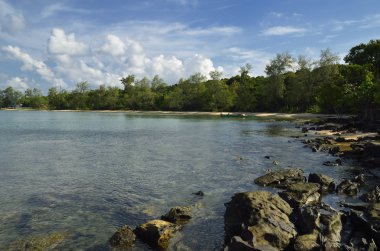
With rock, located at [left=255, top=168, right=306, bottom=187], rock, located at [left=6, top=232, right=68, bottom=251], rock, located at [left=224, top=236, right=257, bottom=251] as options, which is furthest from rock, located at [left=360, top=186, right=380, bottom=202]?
rock, located at [left=6, top=232, right=68, bottom=251]

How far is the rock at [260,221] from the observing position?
14.0 m

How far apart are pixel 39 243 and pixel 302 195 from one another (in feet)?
48.6

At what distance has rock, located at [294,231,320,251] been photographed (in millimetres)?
13539

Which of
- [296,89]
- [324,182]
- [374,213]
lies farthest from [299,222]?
[296,89]

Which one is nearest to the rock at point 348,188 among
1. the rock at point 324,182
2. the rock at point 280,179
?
the rock at point 324,182

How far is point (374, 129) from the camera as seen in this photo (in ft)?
214

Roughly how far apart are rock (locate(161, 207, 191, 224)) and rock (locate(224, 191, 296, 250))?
7.67 ft

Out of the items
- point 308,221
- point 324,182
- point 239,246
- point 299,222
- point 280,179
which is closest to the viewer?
point 239,246

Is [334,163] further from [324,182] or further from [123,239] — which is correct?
[123,239]

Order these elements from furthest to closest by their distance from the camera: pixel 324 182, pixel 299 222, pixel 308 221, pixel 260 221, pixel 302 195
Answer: pixel 324 182 → pixel 302 195 → pixel 299 222 → pixel 308 221 → pixel 260 221

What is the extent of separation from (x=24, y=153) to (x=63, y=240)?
Result: 30630mm

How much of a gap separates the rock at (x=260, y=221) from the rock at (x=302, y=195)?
6.06ft

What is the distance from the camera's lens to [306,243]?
13766mm

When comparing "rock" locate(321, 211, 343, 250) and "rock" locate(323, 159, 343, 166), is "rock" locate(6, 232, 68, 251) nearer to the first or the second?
"rock" locate(321, 211, 343, 250)
